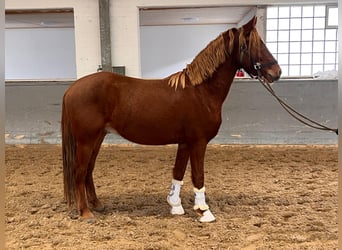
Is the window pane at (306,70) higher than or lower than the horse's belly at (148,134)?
higher

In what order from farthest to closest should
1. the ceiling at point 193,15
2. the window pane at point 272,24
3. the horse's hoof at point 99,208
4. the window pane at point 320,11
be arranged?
1. the ceiling at point 193,15
2. the window pane at point 272,24
3. the window pane at point 320,11
4. the horse's hoof at point 99,208

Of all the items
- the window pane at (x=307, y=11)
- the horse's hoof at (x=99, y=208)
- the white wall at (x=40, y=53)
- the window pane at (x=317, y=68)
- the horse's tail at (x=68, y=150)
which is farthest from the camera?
the white wall at (x=40, y=53)

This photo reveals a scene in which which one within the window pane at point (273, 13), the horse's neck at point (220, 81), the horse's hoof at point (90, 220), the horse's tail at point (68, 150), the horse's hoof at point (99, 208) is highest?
the window pane at point (273, 13)

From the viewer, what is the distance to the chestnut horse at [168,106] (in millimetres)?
2473

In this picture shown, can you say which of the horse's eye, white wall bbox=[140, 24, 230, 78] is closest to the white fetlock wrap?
the horse's eye

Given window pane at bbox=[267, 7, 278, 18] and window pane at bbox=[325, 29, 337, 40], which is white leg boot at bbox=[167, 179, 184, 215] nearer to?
window pane at bbox=[267, 7, 278, 18]

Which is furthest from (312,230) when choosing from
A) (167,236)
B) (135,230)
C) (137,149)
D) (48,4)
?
(48,4)

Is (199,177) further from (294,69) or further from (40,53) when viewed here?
(40,53)

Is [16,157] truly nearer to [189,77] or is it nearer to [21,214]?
[21,214]

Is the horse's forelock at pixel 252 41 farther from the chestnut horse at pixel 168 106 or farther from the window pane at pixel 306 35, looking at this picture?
the window pane at pixel 306 35

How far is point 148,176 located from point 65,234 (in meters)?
1.42

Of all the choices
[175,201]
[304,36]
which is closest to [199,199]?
[175,201]

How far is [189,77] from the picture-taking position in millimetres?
2568

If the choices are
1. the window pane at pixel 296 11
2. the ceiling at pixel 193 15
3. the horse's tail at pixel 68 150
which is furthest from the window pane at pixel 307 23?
the horse's tail at pixel 68 150
